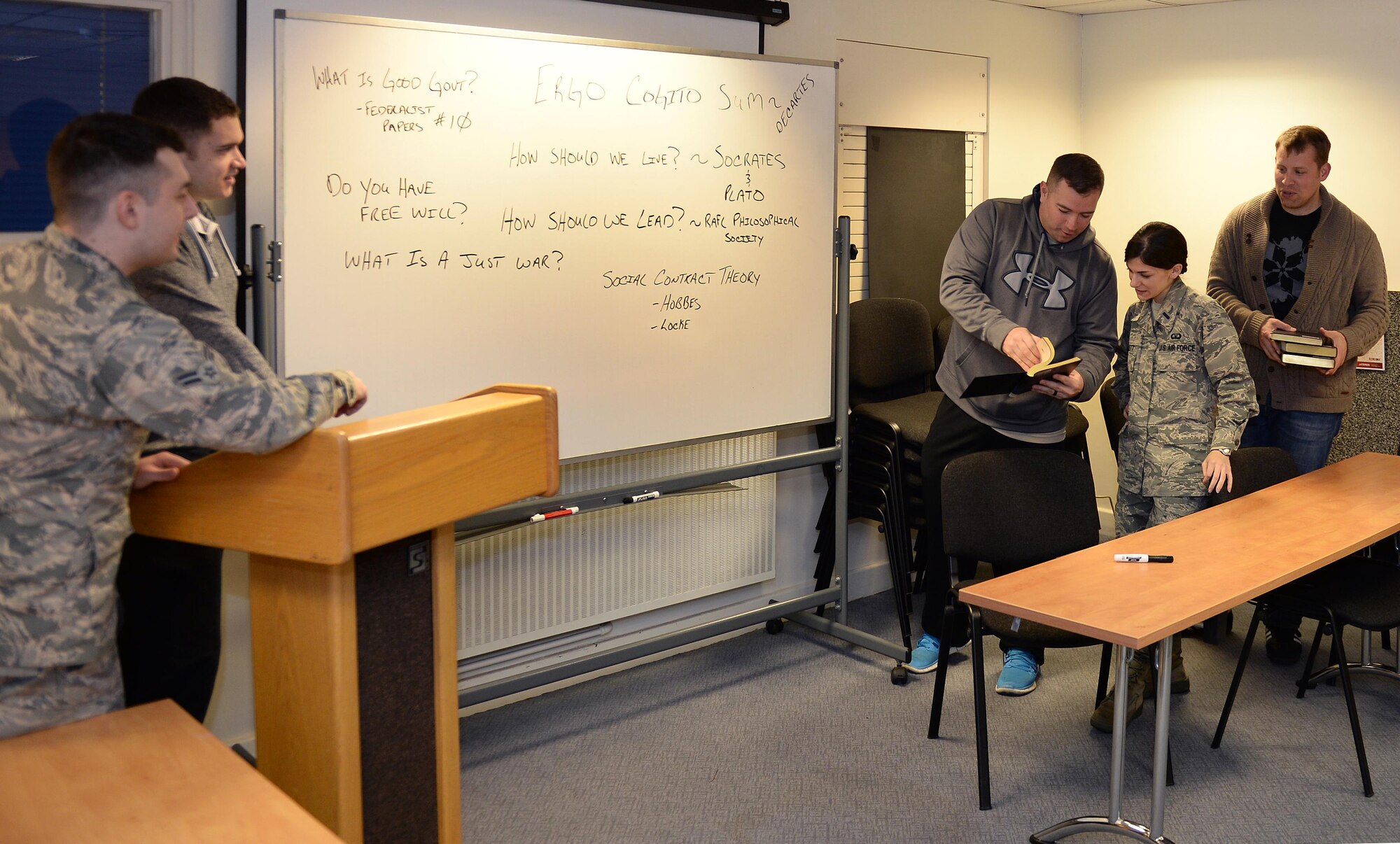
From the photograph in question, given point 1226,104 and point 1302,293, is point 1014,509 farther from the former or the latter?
point 1226,104

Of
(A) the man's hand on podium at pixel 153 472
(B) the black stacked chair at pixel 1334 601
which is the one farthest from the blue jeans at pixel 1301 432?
(A) the man's hand on podium at pixel 153 472

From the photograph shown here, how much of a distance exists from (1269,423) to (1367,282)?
0.57 m

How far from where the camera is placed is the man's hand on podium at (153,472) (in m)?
1.61

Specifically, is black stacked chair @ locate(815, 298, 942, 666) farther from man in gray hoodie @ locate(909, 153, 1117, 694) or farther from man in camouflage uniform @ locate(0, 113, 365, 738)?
man in camouflage uniform @ locate(0, 113, 365, 738)

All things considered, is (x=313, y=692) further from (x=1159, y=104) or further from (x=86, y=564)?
(x=1159, y=104)

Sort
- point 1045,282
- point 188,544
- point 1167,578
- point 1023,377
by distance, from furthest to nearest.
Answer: point 1045,282 < point 1023,377 < point 1167,578 < point 188,544

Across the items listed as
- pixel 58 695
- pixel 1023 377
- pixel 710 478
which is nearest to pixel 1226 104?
pixel 1023 377

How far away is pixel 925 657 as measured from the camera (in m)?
3.81

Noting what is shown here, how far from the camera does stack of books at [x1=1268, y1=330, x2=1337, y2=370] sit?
371 cm

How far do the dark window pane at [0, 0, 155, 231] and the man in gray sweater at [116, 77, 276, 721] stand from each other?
0.52 meters

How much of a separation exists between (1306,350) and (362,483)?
336cm

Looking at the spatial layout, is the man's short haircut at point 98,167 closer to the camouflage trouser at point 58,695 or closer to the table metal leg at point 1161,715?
the camouflage trouser at point 58,695

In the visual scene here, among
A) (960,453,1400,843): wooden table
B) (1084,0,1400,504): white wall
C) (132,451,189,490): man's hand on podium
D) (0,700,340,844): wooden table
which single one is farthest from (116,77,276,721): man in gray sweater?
(1084,0,1400,504): white wall

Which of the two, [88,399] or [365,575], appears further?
[365,575]
